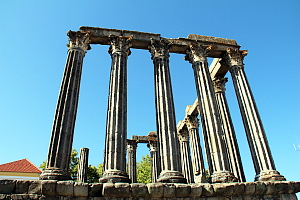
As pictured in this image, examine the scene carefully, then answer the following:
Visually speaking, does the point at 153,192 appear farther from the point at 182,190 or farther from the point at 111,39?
the point at 111,39

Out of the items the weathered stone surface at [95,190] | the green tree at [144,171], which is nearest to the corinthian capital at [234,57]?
the weathered stone surface at [95,190]

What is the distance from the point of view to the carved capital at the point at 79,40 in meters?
14.8

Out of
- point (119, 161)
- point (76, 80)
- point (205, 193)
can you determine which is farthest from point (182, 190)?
point (76, 80)

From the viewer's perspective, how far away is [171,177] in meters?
11.0

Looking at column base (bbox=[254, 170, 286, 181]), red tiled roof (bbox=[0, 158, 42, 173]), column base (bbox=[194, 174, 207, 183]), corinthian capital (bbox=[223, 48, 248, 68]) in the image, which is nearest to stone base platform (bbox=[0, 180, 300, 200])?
column base (bbox=[254, 170, 286, 181])

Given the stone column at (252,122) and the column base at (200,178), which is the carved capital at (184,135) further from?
the stone column at (252,122)

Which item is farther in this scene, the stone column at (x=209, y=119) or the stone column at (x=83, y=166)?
the stone column at (x=83, y=166)

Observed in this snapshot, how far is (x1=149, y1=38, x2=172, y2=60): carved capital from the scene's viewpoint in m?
16.1

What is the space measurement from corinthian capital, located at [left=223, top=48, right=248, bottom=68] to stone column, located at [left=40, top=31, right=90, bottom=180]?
11.4 metres

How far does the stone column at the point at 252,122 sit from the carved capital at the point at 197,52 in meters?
2.24

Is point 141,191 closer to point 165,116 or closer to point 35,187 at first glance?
point 35,187

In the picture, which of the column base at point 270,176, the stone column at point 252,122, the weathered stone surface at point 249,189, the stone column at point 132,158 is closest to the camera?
the weathered stone surface at point 249,189

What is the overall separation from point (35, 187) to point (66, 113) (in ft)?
15.2

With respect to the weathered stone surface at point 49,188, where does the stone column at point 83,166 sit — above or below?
above
